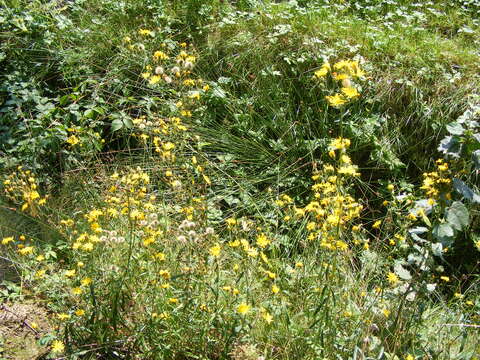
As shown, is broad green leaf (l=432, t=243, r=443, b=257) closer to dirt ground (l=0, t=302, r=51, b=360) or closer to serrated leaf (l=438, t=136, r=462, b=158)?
serrated leaf (l=438, t=136, r=462, b=158)

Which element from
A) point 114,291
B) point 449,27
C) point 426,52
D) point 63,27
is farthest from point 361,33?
point 114,291

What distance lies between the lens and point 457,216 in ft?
6.11

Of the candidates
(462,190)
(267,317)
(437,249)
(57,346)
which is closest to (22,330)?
(57,346)

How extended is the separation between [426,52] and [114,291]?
295 cm

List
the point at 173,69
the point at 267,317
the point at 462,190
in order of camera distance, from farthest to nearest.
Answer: the point at 173,69 < the point at 462,190 < the point at 267,317

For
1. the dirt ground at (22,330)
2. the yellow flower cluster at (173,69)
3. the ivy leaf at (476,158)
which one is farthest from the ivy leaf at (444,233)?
the dirt ground at (22,330)

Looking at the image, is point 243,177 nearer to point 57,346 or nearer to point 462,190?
point 462,190

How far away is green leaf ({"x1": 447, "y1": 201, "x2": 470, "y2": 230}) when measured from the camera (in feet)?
6.08

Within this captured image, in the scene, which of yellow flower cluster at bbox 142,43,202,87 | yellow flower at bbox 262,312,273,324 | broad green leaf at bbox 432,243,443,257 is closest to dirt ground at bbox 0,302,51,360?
yellow flower at bbox 262,312,273,324

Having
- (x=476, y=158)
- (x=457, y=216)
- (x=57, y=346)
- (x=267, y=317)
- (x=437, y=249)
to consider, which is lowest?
(x=57, y=346)

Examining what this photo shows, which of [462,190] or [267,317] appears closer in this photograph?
[267,317]

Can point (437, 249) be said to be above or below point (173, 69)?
below

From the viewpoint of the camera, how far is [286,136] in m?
3.38

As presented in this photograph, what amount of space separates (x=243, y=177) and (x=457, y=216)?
1.58 metres
